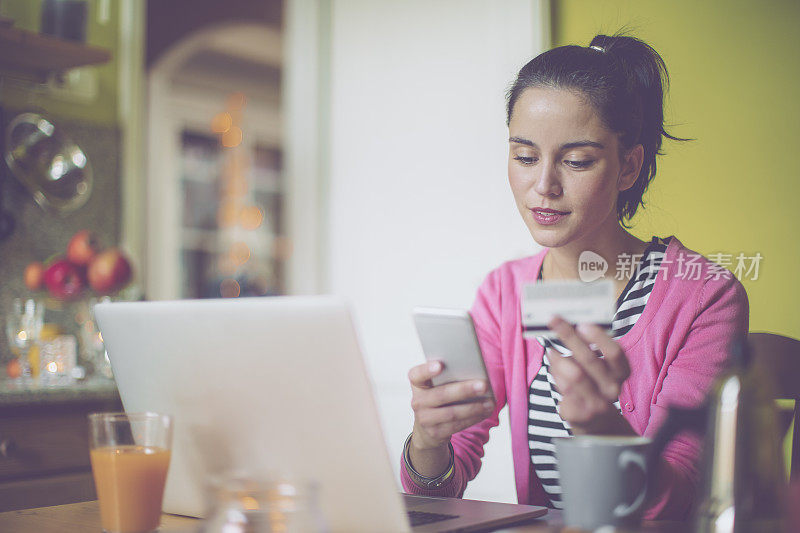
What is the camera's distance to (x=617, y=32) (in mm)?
1270

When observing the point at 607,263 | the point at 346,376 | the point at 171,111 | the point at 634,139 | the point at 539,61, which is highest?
the point at 171,111

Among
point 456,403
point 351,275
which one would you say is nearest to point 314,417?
point 456,403

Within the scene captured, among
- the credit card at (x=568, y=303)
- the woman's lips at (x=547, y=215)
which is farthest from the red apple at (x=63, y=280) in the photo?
the credit card at (x=568, y=303)

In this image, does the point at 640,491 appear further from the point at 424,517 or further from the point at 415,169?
the point at 415,169

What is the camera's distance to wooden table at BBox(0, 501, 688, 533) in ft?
2.82

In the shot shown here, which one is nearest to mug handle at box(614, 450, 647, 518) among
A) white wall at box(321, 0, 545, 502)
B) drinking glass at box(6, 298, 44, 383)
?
white wall at box(321, 0, 545, 502)

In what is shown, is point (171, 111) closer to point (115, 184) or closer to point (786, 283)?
point (115, 184)

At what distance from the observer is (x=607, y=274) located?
127 centimetres

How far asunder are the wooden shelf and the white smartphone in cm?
159

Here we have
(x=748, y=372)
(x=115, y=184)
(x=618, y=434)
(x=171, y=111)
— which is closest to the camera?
(x=748, y=372)

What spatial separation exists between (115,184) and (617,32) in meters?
1.68

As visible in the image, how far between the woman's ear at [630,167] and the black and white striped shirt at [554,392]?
100mm

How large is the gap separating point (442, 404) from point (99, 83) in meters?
1.84

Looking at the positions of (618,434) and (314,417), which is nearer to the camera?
(314,417)
